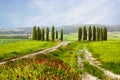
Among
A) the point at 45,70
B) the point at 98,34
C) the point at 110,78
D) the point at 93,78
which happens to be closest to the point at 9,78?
the point at 45,70

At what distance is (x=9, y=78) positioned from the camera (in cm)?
1712

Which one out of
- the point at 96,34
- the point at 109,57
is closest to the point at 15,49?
the point at 109,57

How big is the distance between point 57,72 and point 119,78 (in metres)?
8.60

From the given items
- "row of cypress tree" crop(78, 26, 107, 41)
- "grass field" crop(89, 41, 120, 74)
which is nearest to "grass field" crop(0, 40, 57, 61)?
"grass field" crop(89, 41, 120, 74)

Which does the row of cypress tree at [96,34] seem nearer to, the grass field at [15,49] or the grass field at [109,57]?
the grass field at [15,49]

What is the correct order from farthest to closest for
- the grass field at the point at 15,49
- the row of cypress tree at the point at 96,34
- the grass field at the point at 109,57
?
1. the row of cypress tree at the point at 96,34
2. the grass field at the point at 15,49
3. the grass field at the point at 109,57

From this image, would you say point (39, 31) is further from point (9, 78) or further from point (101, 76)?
point (9, 78)

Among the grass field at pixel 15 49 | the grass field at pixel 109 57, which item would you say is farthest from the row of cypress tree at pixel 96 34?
the grass field at pixel 109 57

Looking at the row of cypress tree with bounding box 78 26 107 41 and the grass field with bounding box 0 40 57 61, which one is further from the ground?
the row of cypress tree with bounding box 78 26 107 41

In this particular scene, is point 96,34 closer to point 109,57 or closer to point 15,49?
point 15,49

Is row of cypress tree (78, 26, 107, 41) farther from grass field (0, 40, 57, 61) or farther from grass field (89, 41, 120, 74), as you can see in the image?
grass field (89, 41, 120, 74)

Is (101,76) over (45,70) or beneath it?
beneath

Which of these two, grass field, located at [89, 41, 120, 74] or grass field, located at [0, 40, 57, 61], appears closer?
grass field, located at [89, 41, 120, 74]

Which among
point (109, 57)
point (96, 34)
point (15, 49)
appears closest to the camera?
point (109, 57)
